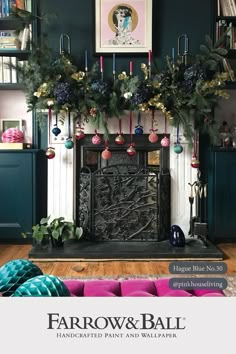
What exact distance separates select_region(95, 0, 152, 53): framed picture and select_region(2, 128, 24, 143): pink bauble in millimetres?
990

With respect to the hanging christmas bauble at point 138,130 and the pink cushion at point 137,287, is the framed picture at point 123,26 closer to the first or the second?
the hanging christmas bauble at point 138,130

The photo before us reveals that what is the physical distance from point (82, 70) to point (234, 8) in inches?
55.8

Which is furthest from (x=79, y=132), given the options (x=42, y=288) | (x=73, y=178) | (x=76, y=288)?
(x=42, y=288)

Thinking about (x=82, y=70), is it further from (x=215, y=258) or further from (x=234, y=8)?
(x=215, y=258)

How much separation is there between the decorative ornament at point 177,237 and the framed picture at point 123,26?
1.54m

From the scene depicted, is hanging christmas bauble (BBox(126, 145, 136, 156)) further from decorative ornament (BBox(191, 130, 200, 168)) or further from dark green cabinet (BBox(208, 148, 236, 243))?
dark green cabinet (BBox(208, 148, 236, 243))

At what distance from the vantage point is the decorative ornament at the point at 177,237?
10.2 feet

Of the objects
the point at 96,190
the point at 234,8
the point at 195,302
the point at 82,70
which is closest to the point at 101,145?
the point at 96,190

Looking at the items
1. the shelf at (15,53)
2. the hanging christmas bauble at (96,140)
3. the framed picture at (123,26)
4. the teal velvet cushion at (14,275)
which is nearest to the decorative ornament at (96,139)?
the hanging christmas bauble at (96,140)

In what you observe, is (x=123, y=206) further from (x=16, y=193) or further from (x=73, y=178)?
(x=16, y=193)

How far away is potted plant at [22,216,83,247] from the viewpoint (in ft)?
10.3

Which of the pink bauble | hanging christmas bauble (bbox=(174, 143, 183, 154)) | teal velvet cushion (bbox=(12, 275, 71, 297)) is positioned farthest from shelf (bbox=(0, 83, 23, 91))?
teal velvet cushion (bbox=(12, 275, 71, 297))

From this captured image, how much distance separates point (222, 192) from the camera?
3451mm

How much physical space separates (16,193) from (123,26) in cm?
170
